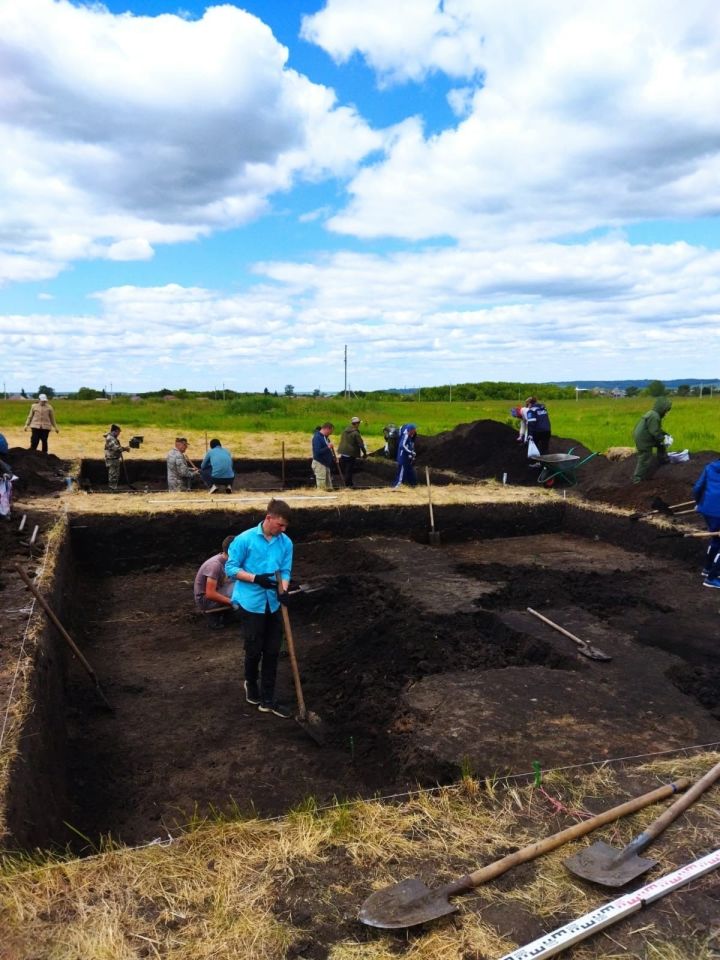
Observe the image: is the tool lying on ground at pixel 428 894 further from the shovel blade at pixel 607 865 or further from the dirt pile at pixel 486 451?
the dirt pile at pixel 486 451

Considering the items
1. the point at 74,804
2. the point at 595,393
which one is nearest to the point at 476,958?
the point at 74,804

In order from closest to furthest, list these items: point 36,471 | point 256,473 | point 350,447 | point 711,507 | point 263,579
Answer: point 263,579 < point 711,507 < point 350,447 < point 36,471 < point 256,473

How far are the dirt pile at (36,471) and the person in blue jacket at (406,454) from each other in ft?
21.1

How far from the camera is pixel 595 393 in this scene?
2217 inches

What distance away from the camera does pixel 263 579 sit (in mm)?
5133

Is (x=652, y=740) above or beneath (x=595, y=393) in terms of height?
beneath

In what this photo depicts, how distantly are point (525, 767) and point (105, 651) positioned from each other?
4560 mm

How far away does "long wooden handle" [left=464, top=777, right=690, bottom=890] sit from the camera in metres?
2.94

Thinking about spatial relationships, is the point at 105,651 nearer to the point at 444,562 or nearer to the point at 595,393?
the point at 444,562

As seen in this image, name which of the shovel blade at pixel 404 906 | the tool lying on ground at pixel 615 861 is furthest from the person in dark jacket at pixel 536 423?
the shovel blade at pixel 404 906

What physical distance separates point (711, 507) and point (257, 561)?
5743 mm

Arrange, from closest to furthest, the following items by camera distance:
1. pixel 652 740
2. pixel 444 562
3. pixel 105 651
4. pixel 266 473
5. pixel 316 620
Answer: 1. pixel 652 740
2. pixel 105 651
3. pixel 316 620
4. pixel 444 562
5. pixel 266 473

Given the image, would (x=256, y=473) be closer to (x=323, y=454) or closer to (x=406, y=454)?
(x=323, y=454)

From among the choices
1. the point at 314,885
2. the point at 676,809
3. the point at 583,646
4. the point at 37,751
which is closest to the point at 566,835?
the point at 676,809
